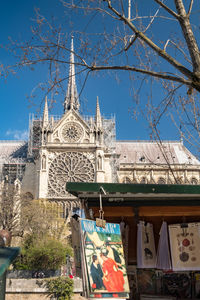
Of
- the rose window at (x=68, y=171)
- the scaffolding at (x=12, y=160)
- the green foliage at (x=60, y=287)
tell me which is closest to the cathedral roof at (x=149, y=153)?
the rose window at (x=68, y=171)

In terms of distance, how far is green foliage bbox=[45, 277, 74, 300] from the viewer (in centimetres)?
1775

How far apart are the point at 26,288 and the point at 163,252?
1494 centimetres

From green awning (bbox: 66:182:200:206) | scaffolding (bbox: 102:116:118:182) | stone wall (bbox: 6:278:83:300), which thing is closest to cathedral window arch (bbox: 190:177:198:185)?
scaffolding (bbox: 102:116:118:182)

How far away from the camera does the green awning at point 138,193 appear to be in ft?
15.3

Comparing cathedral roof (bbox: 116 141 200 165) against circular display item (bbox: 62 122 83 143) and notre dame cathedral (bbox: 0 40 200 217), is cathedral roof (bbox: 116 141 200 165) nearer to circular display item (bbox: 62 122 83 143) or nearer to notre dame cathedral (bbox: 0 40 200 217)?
notre dame cathedral (bbox: 0 40 200 217)

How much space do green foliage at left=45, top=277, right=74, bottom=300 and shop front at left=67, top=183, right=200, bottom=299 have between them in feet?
42.9

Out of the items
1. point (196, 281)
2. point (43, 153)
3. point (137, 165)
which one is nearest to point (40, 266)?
point (43, 153)

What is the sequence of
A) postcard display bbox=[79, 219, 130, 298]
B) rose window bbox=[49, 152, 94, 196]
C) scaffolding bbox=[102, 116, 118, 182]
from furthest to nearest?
scaffolding bbox=[102, 116, 118, 182] → rose window bbox=[49, 152, 94, 196] → postcard display bbox=[79, 219, 130, 298]

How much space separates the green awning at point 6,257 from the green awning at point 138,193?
3.90 feet

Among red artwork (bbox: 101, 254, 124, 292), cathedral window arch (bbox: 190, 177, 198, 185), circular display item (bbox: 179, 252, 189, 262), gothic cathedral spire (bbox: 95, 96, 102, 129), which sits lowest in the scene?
red artwork (bbox: 101, 254, 124, 292)

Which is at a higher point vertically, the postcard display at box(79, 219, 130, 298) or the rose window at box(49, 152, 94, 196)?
the rose window at box(49, 152, 94, 196)

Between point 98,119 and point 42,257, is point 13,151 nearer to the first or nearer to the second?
point 98,119

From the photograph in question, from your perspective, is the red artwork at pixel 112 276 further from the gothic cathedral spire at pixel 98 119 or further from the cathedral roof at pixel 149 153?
the cathedral roof at pixel 149 153

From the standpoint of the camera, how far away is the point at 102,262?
4363 millimetres
